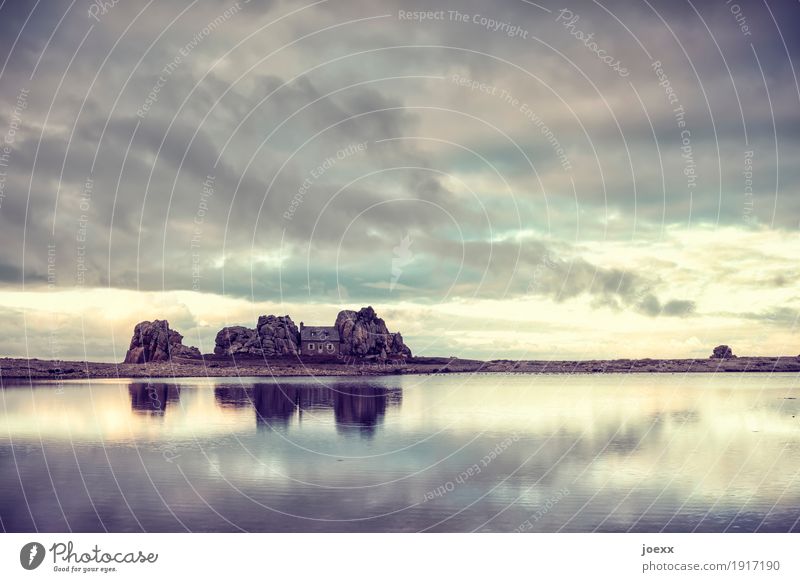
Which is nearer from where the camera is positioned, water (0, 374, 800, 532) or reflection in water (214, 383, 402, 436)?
water (0, 374, 800, 532)

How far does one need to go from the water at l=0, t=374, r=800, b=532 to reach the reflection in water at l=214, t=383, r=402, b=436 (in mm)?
776

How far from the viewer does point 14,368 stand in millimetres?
174625

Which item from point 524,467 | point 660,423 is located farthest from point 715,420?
point 524,467

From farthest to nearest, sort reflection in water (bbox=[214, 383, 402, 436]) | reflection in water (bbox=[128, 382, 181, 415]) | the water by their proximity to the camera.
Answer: reflection in water (bbox=[128, 382, 181, 415]) < reflection in water (bbox=[214, 383, 402, 436]) < the water

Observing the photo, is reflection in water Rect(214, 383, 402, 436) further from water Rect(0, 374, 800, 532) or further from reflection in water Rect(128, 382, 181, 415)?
reflection in water Rect(128, 382, 181, 415)

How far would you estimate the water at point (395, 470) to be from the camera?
30672mm

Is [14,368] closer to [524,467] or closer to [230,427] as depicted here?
[230,427]

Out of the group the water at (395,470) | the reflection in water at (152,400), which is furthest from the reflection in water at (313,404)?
the reflection in water at (152,400)

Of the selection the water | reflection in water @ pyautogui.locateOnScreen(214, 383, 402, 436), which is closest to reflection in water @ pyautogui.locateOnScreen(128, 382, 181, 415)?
the water

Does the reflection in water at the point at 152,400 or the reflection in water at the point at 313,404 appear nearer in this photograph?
the reflection in water at the point at 313,404

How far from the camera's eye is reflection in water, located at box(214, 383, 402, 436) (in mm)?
66000

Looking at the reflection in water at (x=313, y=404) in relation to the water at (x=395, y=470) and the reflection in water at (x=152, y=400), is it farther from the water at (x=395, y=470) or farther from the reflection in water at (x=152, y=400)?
the reflection in water at (x=152, y=400)

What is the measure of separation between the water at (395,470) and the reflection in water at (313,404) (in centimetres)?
78
